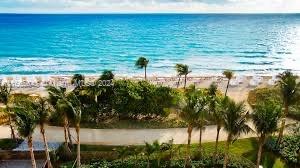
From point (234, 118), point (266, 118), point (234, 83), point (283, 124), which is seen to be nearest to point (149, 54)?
point (234, 83)

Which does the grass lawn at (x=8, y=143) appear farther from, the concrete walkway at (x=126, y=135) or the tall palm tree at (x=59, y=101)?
the tall palm tree at (x=59, y=101)

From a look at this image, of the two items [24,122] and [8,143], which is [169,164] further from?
[8,143]

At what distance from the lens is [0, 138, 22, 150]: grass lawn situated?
34.9 m

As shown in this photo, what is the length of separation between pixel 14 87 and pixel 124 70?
24637 millimetres

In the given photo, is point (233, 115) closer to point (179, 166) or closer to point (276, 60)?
point (179, 166)

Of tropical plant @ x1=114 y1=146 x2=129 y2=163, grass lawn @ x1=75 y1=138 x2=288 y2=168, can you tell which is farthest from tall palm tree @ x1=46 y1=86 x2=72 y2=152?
grass lawn @ x1=75 y1=138 x2=288 y2=168

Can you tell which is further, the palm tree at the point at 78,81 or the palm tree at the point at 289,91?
the palm tree at the point at 78,81

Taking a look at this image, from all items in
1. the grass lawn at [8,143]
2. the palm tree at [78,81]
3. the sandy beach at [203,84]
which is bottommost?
the grass lawn at [8,143]

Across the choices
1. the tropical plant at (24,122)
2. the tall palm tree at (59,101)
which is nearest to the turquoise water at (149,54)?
the tall palm tree at (59,101)

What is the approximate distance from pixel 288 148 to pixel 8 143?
22168 millimetres

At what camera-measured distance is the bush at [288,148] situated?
3341 cm

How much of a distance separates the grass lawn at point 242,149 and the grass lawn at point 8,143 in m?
5.29

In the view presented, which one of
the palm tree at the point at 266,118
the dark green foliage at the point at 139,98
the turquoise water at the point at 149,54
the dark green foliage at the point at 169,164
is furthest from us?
the turquoise water at the point at 149,54

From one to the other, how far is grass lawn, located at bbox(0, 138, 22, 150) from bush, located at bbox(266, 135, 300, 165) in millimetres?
20076
